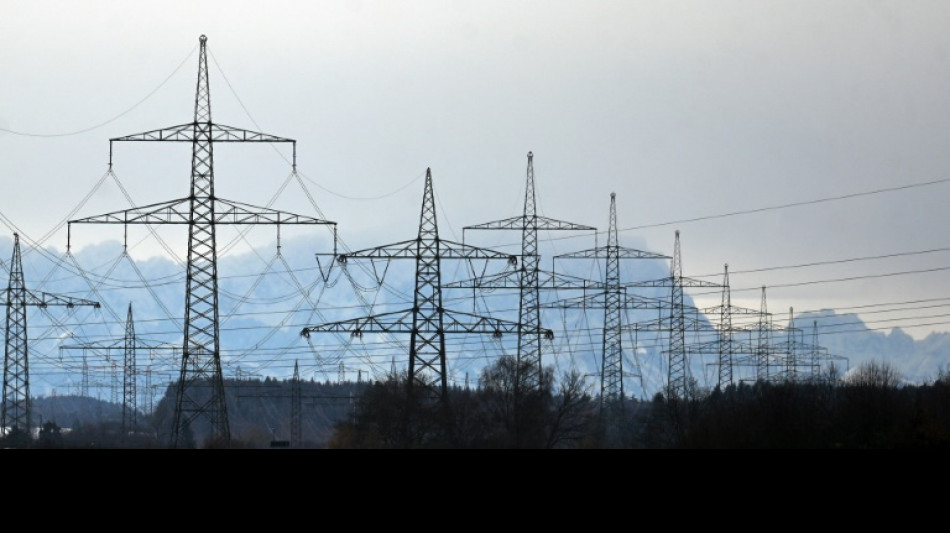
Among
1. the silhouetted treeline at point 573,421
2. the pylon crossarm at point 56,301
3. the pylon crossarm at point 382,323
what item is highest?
the pylon crossarm at point 56,301

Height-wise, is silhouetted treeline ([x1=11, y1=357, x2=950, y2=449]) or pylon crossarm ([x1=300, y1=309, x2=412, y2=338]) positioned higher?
pylon crossarm ([x1=300, y1=309, x2=412, y2=338])

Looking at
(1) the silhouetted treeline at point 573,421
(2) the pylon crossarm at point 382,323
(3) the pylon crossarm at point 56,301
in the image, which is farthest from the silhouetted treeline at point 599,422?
(3) the pylon crossarm at point 56,301

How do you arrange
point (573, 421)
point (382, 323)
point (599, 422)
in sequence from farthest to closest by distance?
point (599, 422), point (573, 421), point (382, 323)

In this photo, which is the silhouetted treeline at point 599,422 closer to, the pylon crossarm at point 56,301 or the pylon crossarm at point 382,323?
the pylon crossarm at point 382,323

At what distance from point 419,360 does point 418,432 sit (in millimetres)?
5235

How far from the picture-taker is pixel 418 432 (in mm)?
80812

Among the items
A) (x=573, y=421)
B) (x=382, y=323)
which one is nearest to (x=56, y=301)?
(x=382, y=323)

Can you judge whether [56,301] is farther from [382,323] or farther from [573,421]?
[573,421]

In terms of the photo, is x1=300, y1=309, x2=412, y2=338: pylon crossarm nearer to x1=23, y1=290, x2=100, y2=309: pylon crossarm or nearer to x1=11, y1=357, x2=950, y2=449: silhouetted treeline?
x1=11, y1=357, x2=950, y2=449: silhouetted treeline

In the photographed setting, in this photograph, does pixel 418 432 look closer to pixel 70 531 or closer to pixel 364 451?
pixel 364 451

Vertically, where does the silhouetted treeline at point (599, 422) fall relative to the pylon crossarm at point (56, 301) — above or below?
below

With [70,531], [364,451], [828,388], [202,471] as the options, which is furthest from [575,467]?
[828,388]

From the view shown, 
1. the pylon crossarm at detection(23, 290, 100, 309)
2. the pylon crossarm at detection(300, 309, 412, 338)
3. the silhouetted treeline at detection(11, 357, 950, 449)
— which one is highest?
the pylon crossarm at detection(23, 290, 100, 309)

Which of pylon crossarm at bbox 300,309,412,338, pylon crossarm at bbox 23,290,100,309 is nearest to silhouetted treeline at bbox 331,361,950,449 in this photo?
pylon crossarm at bbox 300,309,412,338
